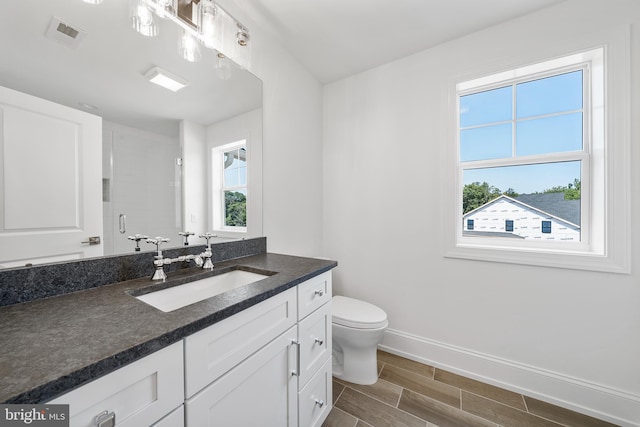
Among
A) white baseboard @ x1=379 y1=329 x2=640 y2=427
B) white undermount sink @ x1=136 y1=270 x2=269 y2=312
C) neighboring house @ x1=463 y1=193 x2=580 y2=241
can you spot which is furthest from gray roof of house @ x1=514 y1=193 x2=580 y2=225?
white undermount sink @ x1=136 y1=270 x2=269 y2=312

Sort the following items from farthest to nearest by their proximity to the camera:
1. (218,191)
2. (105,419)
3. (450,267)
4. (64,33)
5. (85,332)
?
1. (450,267)
2. (218,191)
3. (64,33)
4. (85,332)
5. (105,419)

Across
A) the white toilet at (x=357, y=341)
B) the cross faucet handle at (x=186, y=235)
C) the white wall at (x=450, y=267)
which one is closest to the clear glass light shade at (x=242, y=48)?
the white wall at (x=450, y=267)

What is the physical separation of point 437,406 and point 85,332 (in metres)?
1.77

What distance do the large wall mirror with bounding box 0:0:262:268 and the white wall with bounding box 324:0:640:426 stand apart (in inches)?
44.6

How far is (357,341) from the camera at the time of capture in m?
1.61

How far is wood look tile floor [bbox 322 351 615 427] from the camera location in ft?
4.41

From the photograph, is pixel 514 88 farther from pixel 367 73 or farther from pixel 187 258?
pixel 187 258

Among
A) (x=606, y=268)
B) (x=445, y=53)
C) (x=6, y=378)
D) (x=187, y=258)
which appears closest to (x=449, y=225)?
(x=606, y=268)

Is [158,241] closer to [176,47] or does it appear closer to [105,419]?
[105,419]

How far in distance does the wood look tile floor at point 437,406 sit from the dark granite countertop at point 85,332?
41.9 inches

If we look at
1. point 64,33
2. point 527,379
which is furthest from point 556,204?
point 64,33

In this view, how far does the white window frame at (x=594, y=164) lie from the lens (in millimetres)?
1320

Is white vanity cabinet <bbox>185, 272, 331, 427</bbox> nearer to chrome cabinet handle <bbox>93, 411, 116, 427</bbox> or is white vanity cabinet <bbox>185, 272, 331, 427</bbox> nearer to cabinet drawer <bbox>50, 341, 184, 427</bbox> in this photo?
cabinet drawer <bbox>50, 341, 184, 427</bbox>

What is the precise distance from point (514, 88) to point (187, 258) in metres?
2.36
